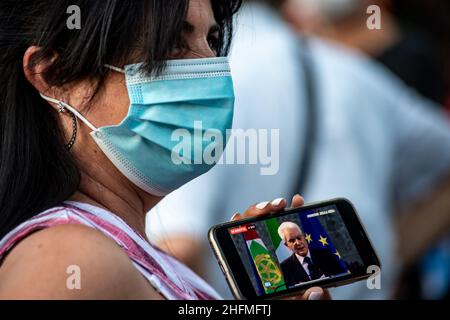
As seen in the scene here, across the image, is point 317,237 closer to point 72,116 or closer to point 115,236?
point 115,236

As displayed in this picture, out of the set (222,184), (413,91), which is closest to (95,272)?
(222,184)

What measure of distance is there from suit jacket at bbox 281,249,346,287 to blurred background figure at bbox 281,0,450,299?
117 inches

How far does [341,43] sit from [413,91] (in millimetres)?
441

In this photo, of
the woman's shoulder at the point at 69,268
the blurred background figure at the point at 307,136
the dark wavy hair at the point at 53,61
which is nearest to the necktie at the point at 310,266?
the woman's shoulder at the point at 69,268

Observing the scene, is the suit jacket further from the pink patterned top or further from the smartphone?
the pink patterned top

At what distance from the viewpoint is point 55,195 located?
229cm

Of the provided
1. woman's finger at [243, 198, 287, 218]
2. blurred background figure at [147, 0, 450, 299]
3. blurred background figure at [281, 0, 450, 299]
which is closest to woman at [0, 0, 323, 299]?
woman's finger at [243, 198, 287, 218]

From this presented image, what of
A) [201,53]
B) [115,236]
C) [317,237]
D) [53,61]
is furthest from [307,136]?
[115,236]

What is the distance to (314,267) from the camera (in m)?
2.34

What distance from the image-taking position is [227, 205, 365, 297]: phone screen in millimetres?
2283

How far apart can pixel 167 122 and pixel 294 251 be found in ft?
1.50

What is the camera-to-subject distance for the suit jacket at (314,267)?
230 centimetres

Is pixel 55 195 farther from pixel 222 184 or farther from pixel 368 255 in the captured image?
pixel 222 184

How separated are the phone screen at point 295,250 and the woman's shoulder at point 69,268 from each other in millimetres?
269
